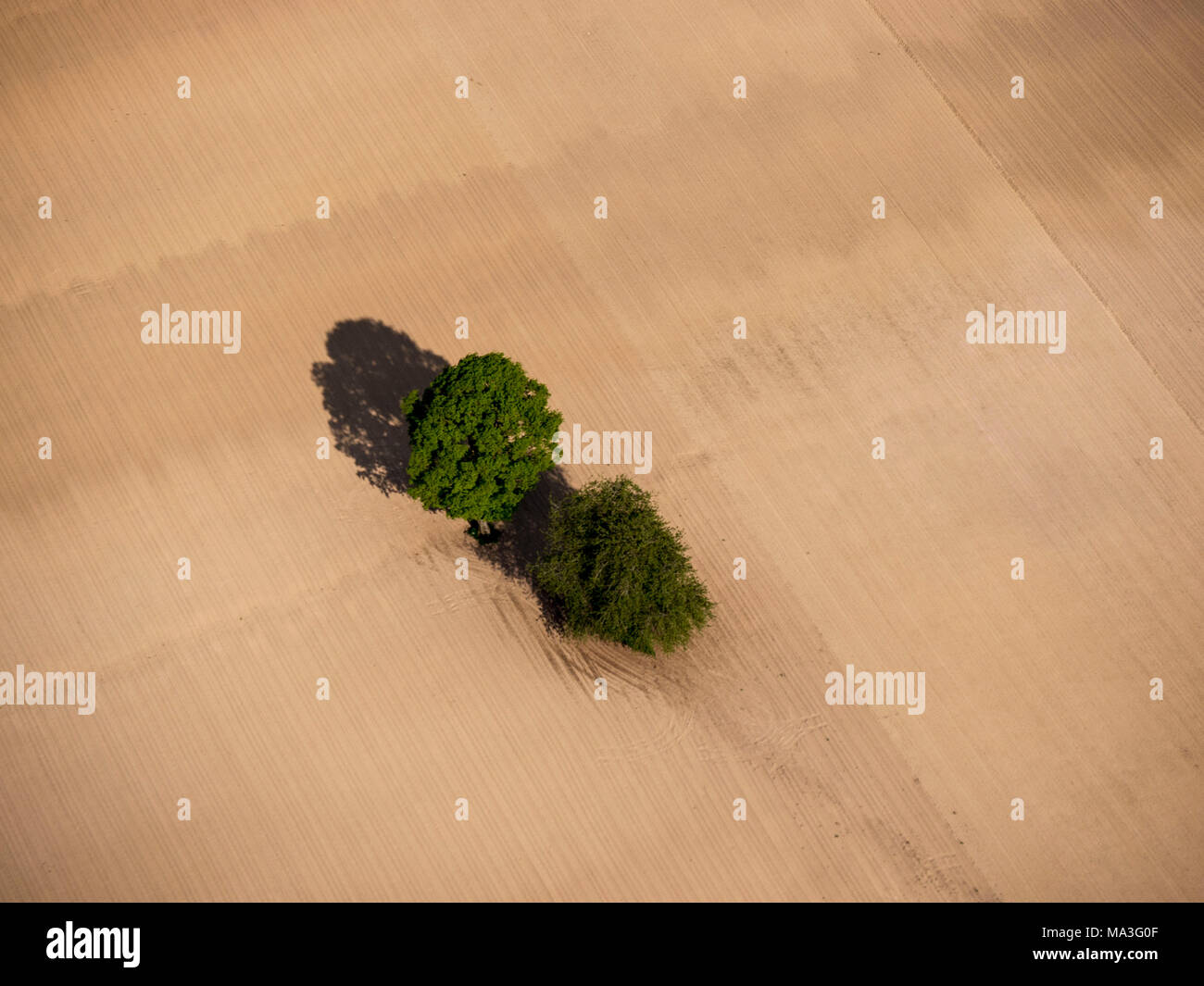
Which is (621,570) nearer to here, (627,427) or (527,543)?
(527,543)

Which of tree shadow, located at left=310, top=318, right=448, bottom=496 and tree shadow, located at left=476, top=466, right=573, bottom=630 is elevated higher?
tree shadow, located at left=310, top=318, right=448, bottom=496

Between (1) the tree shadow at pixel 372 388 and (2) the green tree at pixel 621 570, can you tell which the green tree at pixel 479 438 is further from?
(1) the tree shadow at pixel 372 388

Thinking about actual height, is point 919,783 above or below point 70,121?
below

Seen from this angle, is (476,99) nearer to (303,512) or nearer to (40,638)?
(303,512)

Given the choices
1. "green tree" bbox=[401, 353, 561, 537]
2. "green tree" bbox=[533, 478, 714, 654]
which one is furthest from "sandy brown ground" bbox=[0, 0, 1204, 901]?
"green tree" bbox=[401, 353, 561, 537]

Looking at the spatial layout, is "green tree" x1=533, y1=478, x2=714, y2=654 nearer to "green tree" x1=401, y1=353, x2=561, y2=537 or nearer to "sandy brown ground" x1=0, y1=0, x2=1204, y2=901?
"green tree" x1=401, y1=353, x2=561, y2=537
